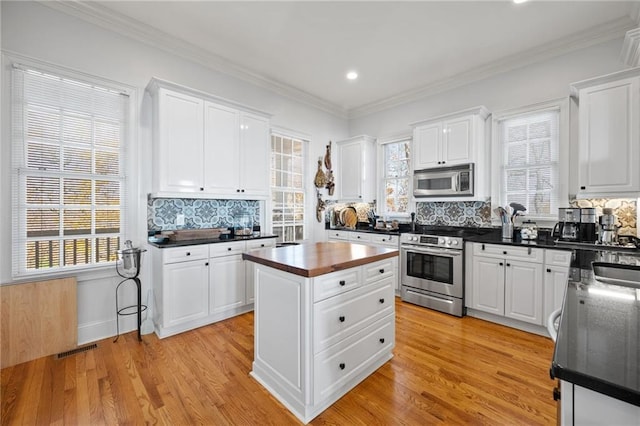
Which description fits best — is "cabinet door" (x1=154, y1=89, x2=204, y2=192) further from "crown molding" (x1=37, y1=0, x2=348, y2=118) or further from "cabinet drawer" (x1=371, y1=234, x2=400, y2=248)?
"cabinet drawer" (x1=371, y1=234, x2=400, y2=248)

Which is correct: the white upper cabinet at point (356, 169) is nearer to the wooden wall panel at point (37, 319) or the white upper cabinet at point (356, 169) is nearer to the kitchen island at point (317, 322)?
the kitchen island at point (317, 322)

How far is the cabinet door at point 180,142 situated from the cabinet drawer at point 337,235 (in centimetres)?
244

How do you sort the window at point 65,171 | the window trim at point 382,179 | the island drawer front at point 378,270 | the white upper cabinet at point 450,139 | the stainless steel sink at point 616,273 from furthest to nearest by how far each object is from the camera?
the window trim at point 382,179
the white upper cabinet at point 450,139
the window at point 65,171
the island drawer front at point 378,270
the stainless steel sink at point 616,273

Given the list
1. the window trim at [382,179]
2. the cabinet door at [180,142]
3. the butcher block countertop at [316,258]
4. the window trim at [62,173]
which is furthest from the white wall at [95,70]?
the window trim at [382,179]

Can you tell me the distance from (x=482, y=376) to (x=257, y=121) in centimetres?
371

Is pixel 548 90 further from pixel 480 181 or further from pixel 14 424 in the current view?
pixel 14 424

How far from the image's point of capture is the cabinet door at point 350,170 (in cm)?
512

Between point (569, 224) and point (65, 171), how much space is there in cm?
521

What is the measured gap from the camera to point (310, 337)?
1798 millimetres

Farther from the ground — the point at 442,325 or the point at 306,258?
the point at 306,258

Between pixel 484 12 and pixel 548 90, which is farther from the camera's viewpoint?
pixel 548 90

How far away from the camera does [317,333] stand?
1.83 meters

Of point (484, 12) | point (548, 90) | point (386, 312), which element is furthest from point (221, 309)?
point (548, 90)

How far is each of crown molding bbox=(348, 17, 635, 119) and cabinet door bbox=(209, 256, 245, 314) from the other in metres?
3.70
